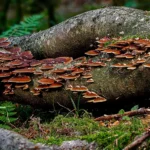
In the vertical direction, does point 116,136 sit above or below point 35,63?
below

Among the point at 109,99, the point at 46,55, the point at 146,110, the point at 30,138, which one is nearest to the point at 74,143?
the point at 30,138

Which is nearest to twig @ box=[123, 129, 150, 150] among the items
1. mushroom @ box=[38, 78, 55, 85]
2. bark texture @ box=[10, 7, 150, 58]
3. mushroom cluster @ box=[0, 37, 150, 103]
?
mushroom cluster @ box=[0, 37, 150, 103]

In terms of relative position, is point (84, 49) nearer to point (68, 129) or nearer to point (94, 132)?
point (68, 129)

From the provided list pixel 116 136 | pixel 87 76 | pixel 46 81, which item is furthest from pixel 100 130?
pixel 46 81

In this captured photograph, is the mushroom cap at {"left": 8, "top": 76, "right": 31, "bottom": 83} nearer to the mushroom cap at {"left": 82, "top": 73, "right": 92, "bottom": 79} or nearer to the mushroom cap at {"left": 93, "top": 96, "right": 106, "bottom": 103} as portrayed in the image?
the mushroom cap at {"left": 82, "top": 73, "right": 92, "bottom": 79}

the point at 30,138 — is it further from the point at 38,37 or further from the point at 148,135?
the point at 38,37
